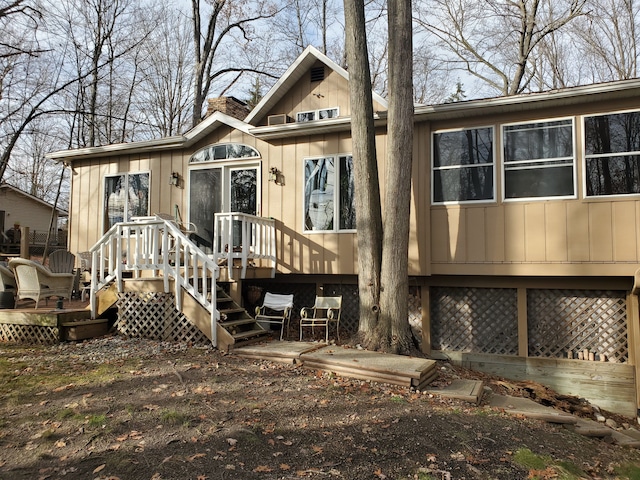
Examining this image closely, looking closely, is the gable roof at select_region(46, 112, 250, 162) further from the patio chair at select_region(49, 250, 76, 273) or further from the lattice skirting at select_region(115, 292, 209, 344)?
the lattice skirting at select_region(115, 292, 209, 344)

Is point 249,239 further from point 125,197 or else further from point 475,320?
point 475,320

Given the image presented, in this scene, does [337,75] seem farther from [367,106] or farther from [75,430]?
[75,430]

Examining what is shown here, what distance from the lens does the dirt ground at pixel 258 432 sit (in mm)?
3316

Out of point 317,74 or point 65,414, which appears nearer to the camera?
point 65,414

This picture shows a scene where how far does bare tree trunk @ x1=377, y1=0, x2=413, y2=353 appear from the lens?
21.3 feet

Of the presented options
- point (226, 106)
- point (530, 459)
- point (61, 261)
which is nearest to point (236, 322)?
point (530, 459)

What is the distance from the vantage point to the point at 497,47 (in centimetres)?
1809

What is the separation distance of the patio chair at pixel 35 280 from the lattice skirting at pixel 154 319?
5.74 ft

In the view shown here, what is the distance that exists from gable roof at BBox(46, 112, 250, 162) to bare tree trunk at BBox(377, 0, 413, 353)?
3221 millimetres

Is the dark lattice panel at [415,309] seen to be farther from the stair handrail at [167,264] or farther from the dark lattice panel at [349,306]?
the stair handrail at [167,264]

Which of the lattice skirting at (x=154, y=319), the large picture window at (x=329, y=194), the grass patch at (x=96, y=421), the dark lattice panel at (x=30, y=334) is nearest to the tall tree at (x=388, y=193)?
the large picture window at (x=329, y=194)

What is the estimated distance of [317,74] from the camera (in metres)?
9.50

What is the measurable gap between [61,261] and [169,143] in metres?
3.30

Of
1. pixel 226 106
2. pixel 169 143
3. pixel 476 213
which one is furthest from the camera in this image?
pixel 226 106
